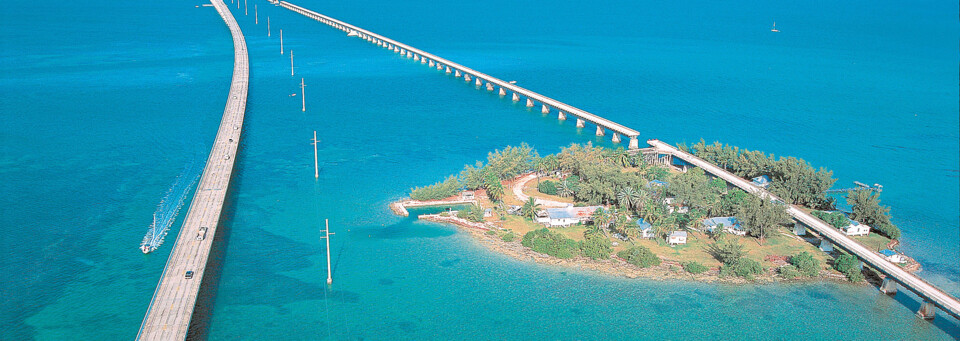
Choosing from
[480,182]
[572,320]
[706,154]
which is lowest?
[572,320]

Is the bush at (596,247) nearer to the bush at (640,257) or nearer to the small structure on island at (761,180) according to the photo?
the bush at (640,257)

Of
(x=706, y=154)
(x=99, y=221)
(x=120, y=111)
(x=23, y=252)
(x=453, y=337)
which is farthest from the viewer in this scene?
(x=120, y=111)

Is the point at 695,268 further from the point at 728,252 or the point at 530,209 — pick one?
the point at 530,209

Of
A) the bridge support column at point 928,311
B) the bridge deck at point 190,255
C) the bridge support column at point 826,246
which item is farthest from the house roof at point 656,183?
the bridge deck at point 190,255

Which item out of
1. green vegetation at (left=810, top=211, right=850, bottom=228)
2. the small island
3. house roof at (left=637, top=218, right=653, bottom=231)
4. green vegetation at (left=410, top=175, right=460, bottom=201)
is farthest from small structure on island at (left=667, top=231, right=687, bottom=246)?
green vegetation at (left=410, top=175, right=460, bottom=201)

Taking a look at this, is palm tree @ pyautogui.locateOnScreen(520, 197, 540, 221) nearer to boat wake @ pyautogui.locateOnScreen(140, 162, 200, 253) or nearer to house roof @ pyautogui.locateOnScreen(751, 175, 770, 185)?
house roof @ pyautogui.locateOnScreen(751, 175, 770, 185)

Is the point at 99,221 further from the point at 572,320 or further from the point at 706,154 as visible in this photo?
the point at 706,154

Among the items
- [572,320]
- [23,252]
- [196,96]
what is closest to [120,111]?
[196,96]
